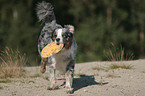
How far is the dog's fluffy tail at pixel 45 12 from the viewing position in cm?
642

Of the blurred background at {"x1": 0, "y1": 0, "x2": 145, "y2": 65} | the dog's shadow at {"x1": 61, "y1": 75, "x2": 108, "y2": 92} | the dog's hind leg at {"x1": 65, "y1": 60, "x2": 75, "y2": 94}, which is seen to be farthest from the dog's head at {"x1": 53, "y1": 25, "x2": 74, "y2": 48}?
the blurred background at {"x1": 0, "y1": 0, "x2": 145, "y2": 65}

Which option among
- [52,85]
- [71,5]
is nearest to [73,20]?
[71,5]

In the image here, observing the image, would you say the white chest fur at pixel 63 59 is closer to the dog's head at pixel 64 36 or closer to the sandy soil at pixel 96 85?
the dog's head at pixel 64 36

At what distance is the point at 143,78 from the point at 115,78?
0.77 metres

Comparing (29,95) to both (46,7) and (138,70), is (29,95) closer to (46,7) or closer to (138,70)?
(46,7)

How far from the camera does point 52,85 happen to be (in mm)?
5512

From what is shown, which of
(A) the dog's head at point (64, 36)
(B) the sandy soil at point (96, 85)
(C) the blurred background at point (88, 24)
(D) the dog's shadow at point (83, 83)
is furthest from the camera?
(C) the blurred background at point (88, 24)

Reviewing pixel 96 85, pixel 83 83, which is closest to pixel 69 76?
pixel 96 85

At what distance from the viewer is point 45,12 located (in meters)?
6.50

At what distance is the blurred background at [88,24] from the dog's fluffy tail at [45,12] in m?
13.9

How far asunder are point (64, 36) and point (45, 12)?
1.75 m

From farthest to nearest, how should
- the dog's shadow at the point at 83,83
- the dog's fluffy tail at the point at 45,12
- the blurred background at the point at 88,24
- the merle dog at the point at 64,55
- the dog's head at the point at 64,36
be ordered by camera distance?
the blurred background at the point at 88,24
the dog's fluffy tail at the point at 45,12
the dog's shadow at the point at 83,83
the merle dog at the point at 64,55
the dog's head at the point at 64,36

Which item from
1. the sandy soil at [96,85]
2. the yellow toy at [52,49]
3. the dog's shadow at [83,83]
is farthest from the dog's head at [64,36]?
the dog's shadow at [83,83]

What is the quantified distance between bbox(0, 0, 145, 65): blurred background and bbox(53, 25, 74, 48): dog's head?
595 inches
